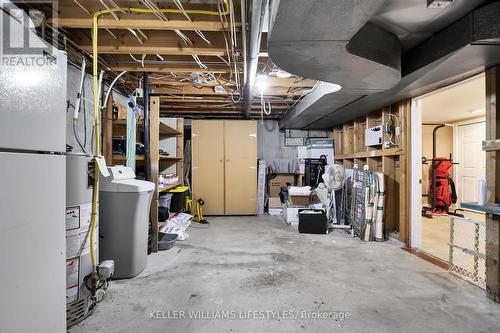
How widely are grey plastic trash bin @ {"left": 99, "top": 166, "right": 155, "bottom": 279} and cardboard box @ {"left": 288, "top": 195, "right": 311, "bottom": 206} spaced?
336 cm

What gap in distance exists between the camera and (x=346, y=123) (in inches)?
213

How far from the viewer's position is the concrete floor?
179 centimetres

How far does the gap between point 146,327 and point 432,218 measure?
5957 mm

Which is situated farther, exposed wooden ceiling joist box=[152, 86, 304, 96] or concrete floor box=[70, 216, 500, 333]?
exposed wooden ceiling joist box=[152, 86, 304, 96]

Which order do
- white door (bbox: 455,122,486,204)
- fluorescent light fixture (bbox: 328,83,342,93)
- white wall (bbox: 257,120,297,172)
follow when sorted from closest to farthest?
fluorescent light fixture (bbox: 328,83,342,93)
white door (bbox: 455,122,486,204)
white wall (bbox: 257,120,297,172)

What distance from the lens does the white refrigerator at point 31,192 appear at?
916mm

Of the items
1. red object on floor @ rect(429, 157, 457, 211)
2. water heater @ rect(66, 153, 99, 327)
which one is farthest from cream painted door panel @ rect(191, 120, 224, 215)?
red object on floor @ rect(429, 157, 457, 211)

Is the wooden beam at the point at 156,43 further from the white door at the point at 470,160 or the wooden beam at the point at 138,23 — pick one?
the white door at the point at 470,160

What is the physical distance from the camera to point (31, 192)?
101 cm

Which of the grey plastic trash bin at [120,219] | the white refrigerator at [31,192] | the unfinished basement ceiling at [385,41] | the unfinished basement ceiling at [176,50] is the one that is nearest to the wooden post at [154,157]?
the unfinished basement ceiling at [176,50]

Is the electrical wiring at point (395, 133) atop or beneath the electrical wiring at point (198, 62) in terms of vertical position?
beneath

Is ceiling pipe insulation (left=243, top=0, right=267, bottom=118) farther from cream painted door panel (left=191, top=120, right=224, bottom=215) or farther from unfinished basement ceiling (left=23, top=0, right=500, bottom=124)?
cream painted door panel (left=191, top=120, right=224, bottom=215)

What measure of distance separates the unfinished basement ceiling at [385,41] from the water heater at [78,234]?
5.44 ft

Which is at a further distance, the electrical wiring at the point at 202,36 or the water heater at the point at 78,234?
the electrical wiring at the point at 202,36
